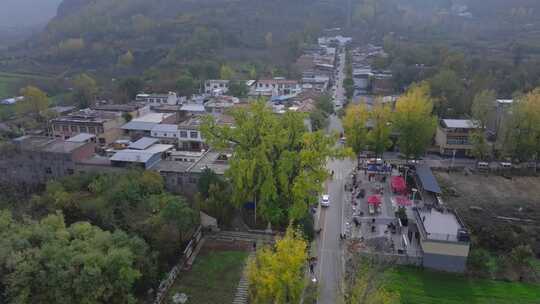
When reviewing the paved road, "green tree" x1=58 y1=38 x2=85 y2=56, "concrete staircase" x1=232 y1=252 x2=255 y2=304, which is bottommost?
"concrete staircase" x1=232 y1=252 x2=255 y2=304

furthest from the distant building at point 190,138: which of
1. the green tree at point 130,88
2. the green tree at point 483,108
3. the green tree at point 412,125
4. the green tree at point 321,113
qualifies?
the green tree at point 483,108

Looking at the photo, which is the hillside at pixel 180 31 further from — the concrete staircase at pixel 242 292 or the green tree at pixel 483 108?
the concrete staircase at pixel 242 292

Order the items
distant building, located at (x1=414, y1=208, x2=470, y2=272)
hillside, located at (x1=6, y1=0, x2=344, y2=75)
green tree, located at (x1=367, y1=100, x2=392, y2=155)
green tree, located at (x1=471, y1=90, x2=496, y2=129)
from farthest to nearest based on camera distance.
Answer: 1. hillside, located at (x1=6, y1=0, x2=344, y2=75)
2. green tree, located at (x1=471, y1=90, x2=496, y2=129)
3. green tree, located at (x1=367, y1=100, x2=392, y2=155)
4. distant building, located at (x1=414, y1=208, x2=470, y2=272)

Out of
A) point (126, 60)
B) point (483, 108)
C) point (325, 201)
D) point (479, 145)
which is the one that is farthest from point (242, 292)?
point (126, 60)

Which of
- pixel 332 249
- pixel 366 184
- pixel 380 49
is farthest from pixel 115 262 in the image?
pixel 380 49

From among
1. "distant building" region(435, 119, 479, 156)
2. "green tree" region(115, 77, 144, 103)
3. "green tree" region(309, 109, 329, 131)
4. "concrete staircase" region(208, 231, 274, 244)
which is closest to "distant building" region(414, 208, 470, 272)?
"concrete staircase" region(208, 231, 274, 244)

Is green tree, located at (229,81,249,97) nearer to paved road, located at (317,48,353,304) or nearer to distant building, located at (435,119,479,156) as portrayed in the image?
paved road, located at (317,48,353,304)

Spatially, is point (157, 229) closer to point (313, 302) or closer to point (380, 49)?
point (313, 302)
